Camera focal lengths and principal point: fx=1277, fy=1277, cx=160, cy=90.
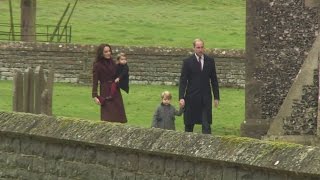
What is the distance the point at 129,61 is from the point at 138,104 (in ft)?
23.0

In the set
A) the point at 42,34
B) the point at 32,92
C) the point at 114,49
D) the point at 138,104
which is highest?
the point at 42,34

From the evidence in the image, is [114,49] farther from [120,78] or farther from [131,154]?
[131,154]

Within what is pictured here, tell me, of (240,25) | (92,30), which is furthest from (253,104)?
(240,25)

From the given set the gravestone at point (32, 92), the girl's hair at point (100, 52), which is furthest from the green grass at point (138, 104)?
the girl's hair at point (100, 52)

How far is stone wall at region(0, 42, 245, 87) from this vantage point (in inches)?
1394

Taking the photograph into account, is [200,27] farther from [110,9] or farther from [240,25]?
[110,9]

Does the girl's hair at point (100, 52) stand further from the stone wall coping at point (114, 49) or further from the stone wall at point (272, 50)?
the stone wall coping at point (114, 49)

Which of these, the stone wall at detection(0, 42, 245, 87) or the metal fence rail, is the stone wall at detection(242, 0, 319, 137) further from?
the metal fence rail

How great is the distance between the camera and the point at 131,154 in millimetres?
10484

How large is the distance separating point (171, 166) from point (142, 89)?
78.9 ft

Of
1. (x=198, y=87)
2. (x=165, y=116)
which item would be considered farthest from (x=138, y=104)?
(x=165, y=116)

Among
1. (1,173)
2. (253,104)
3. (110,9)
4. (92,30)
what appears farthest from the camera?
(110,9)

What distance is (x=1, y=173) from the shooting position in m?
11.9

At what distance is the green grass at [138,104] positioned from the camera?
24.8 meters
